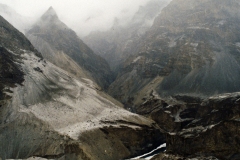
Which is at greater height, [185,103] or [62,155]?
[185,103]

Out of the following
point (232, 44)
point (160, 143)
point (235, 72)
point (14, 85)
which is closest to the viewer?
point (14, 85)

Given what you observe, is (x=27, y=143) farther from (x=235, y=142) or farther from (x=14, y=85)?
(x=235, y=142)

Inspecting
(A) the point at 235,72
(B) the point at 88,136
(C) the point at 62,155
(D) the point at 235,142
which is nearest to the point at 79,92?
(B) the point at 88,136

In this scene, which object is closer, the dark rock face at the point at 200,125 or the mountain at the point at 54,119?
the dark rock face at the point at 200,125

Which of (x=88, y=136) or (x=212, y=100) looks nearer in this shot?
(x=88, y=136)
